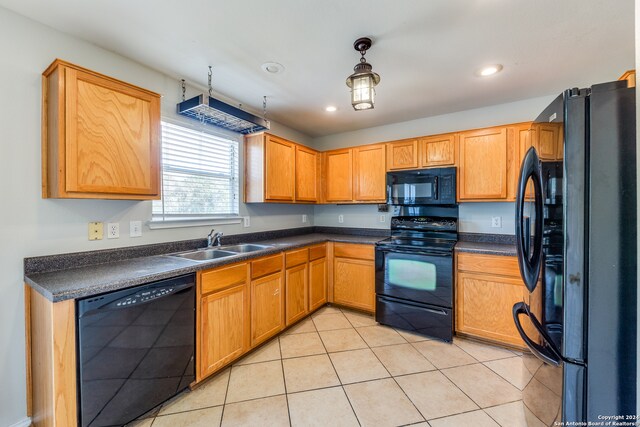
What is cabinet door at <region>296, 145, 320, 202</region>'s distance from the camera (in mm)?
3354

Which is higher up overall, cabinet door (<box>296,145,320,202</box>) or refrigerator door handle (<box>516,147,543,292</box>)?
cabinet door (<box>296,145,320,202</box>)

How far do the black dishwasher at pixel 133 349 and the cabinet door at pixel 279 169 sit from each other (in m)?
1.44

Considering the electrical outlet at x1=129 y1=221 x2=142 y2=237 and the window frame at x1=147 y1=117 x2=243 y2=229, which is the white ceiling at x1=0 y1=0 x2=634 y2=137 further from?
the electrical outlet at x1=129 y1=221 x2=142 y2=237

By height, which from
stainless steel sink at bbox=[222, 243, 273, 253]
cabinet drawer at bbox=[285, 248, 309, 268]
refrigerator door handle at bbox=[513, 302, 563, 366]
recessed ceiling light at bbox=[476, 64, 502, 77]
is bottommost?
refrigerator door handle at bbox=[513, 302, 563, 366]

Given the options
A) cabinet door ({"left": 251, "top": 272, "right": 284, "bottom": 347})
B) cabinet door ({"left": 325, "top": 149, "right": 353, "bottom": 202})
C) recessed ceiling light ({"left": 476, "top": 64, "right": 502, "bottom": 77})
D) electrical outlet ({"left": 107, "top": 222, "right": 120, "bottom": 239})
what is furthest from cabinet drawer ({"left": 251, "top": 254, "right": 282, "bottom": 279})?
recessed ceiling light ({"left": 476, "top": 64, "right": 502, "bottom": 77})

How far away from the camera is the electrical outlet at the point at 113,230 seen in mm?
1902

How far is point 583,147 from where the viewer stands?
992 mm

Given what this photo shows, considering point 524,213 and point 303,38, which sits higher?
point 303,38

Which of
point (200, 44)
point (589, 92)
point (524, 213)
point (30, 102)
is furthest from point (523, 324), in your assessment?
point (30, 102)

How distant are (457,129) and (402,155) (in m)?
0.72

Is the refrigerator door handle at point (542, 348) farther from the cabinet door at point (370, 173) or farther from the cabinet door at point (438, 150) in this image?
the cabinet door at point (370, 173)

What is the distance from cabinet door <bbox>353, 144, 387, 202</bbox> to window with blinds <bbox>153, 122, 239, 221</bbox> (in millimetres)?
1513

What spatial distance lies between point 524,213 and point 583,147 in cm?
45

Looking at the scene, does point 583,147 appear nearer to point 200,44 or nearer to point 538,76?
point 538,76
